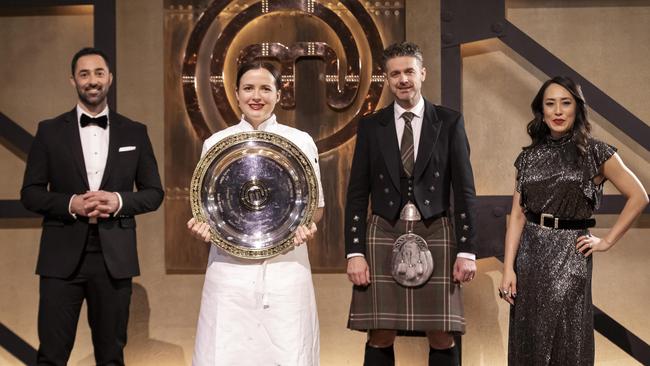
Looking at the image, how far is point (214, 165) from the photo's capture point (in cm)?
315

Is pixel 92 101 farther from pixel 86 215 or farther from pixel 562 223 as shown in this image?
pixel 562 223

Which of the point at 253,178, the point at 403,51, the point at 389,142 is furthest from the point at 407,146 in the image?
the point at 253,178

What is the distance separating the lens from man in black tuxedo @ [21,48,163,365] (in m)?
3.50

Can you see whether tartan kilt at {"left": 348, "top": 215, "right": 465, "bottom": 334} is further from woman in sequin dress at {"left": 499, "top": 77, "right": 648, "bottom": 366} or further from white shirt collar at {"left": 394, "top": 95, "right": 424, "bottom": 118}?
white shirt collar at {"left": 394, "top": 95, "right": 424, "bottom": 118}

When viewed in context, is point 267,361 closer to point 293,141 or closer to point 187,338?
point 293,141

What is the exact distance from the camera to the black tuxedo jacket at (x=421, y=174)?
334cm

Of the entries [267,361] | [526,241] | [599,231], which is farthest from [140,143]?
[599,231]

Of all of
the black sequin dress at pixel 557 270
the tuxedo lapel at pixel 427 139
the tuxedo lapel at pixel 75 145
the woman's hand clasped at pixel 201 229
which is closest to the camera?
the woman's hand clasped at pixel 201 229

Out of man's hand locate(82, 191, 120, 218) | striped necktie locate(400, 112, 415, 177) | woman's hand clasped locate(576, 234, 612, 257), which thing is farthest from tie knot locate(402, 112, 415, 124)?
man's hand locate(82, 191, 120, 218)

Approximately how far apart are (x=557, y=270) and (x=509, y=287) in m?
0.24

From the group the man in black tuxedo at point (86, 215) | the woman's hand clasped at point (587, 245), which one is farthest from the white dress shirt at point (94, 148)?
the woman's hand clasped at point (587, 245)

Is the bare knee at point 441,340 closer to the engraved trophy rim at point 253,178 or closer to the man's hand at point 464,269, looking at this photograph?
the man's hand at point 464,269

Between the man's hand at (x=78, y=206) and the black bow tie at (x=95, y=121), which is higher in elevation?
the black bow tie at (x=95, y=121)

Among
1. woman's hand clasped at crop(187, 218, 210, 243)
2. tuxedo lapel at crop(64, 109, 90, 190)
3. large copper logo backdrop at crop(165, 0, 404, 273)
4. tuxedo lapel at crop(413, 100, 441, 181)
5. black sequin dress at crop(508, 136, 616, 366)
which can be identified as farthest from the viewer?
large copper logo backdrop at crop(165, 0, 404, 273)
